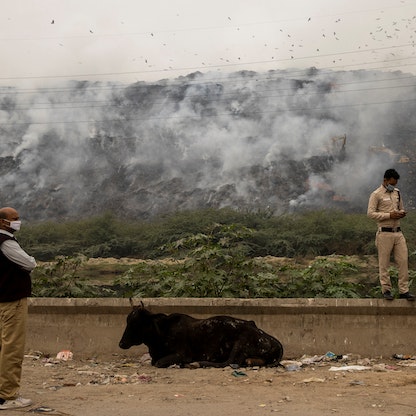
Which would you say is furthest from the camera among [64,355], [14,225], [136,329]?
[64,355]

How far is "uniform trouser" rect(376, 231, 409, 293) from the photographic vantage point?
23.5 ft

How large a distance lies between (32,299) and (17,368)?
10.0 feet

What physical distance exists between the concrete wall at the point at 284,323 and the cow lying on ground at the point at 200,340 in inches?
18.7

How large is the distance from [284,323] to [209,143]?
4222cm

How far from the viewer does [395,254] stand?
287 inches

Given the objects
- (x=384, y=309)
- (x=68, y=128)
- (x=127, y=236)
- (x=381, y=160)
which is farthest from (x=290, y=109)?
(x=384, y=309)

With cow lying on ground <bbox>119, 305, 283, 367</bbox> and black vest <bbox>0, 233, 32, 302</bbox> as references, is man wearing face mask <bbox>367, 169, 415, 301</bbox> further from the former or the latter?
black vest <bbox>0, 233, 32, 302</bbox>

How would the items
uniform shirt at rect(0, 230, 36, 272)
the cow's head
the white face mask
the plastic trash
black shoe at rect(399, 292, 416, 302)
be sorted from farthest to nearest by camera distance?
the plastic trash, black shoe at rect(399, 292, 416, 302), the cow's head, the white face mask, uniform shirt at rect(0, 230, 36, 272)

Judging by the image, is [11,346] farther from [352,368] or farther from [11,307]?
[352,368]

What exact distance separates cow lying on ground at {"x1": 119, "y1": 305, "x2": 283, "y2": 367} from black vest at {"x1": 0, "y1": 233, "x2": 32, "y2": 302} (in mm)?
2280

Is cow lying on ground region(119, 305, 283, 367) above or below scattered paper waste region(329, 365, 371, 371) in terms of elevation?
above

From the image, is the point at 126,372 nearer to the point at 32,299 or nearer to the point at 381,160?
the point at 32,299

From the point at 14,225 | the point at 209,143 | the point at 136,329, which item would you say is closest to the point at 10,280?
the point at 14,225

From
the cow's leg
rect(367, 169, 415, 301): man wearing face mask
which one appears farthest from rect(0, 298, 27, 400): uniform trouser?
rect(367, 169, 415, 301): man wearing face mask
